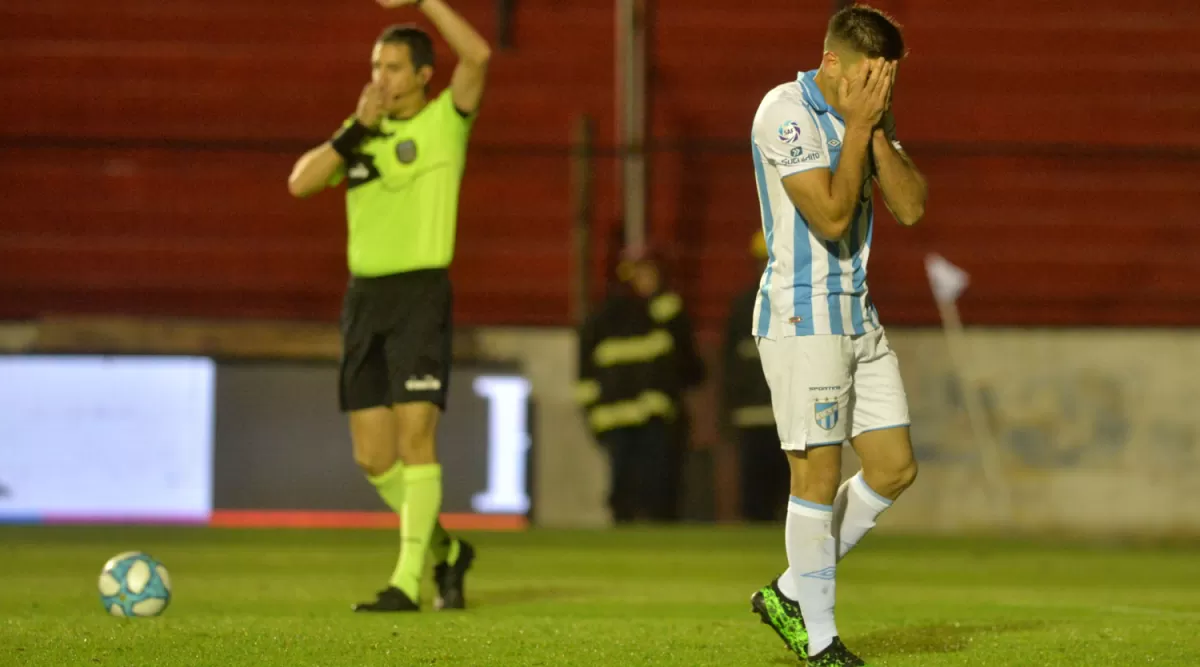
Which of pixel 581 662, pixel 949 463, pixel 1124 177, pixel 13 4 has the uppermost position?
pixel 13 4

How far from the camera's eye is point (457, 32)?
668 cm

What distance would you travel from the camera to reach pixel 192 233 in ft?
48.0

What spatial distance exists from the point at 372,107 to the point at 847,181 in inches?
95.9

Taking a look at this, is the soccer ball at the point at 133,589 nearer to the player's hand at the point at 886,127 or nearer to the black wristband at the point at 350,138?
the black wristband at the point at 350,138

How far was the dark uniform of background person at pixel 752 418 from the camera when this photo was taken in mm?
12945

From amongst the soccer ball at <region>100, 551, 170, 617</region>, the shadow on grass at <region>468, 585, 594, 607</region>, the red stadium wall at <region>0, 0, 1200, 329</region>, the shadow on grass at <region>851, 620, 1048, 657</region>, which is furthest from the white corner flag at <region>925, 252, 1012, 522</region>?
the soccer ball at <region>100, 551, 170, 617</region>

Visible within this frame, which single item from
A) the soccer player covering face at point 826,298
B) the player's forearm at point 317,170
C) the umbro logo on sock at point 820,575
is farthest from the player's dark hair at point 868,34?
the player's forearm at point 317,170

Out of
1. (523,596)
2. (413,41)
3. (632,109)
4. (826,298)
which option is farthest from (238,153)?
(826,298)

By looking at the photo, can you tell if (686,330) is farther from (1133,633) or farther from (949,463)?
A: (1133,633)

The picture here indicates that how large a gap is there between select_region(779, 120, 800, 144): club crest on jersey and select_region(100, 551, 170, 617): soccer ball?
112 inches

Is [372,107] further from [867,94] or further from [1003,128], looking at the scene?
[1003,128]

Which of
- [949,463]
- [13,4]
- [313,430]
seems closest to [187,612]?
[313,430]

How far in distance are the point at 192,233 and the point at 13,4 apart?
2304 millimetres

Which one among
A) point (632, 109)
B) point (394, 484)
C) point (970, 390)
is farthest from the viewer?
point (632, 109)
